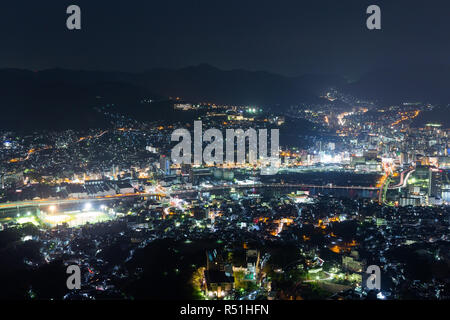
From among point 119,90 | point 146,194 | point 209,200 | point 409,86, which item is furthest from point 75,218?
point 409,86

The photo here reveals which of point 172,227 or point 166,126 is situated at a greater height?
Result: point 166,126

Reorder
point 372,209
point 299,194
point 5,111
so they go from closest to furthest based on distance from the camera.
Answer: point 372,209 < point 299,194 < point 5,111

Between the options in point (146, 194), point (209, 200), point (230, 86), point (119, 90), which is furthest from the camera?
point (230, 86)

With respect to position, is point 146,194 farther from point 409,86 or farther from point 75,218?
point 409,86

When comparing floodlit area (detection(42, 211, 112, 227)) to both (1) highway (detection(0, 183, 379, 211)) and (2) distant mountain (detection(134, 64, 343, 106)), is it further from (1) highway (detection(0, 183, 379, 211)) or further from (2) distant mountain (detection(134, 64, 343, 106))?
(2) distant mountain (detection(134, 64, 343, 106))

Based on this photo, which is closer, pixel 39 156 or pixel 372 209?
pixel 372 209

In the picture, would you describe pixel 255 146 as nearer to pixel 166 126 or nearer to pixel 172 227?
pixel 166 126
